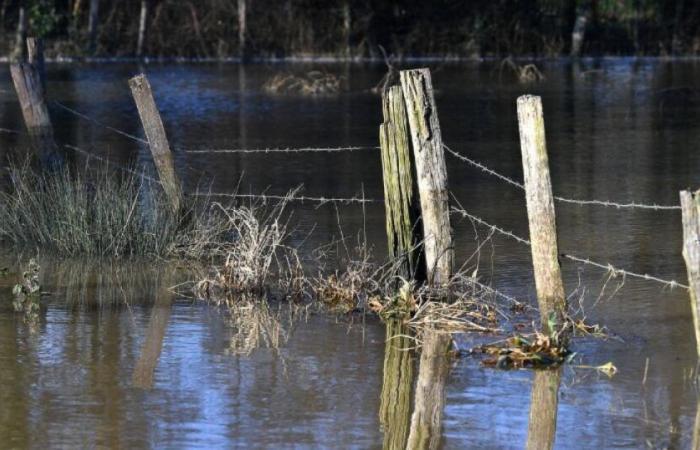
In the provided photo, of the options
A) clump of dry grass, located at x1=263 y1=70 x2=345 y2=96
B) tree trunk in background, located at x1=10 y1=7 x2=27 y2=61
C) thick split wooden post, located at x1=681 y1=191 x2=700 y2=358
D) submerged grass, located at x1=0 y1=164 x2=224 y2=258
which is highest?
tree trunk in background, located at x1=10 y1=7 x2=27 y2=61

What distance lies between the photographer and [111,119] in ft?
75.0

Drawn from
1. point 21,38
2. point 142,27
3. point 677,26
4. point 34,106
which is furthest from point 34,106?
point 677,26

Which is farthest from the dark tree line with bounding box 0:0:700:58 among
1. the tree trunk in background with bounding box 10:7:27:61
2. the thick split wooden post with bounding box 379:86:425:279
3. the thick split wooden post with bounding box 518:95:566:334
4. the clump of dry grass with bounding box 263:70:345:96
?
the thick split wooden post with bounding box 518:95:566:334

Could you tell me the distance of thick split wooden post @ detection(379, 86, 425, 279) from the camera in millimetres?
8906

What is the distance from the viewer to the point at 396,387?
7.31 m

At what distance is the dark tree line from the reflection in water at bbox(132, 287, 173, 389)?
31917 millimetres

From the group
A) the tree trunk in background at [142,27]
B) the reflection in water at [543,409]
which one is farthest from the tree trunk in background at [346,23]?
the reflection in water at [543,409]

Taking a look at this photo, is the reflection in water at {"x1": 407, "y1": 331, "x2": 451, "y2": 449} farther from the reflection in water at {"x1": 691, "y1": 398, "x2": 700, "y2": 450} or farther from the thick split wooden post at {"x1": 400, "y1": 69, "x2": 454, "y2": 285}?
the reflection in water at {"x1": 691, "y1": 398, "x2": 700, "y2": 450}

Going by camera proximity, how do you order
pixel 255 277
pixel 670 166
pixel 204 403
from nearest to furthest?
pixel 204 403 → pixel 255 277 → pixel 670 166

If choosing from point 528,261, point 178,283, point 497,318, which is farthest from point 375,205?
point 497,318

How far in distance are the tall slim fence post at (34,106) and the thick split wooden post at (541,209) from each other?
18.6ft

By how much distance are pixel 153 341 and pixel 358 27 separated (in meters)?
35.0

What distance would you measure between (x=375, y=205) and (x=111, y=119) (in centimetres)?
1025

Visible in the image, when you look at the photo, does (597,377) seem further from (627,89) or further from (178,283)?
(627,89)
